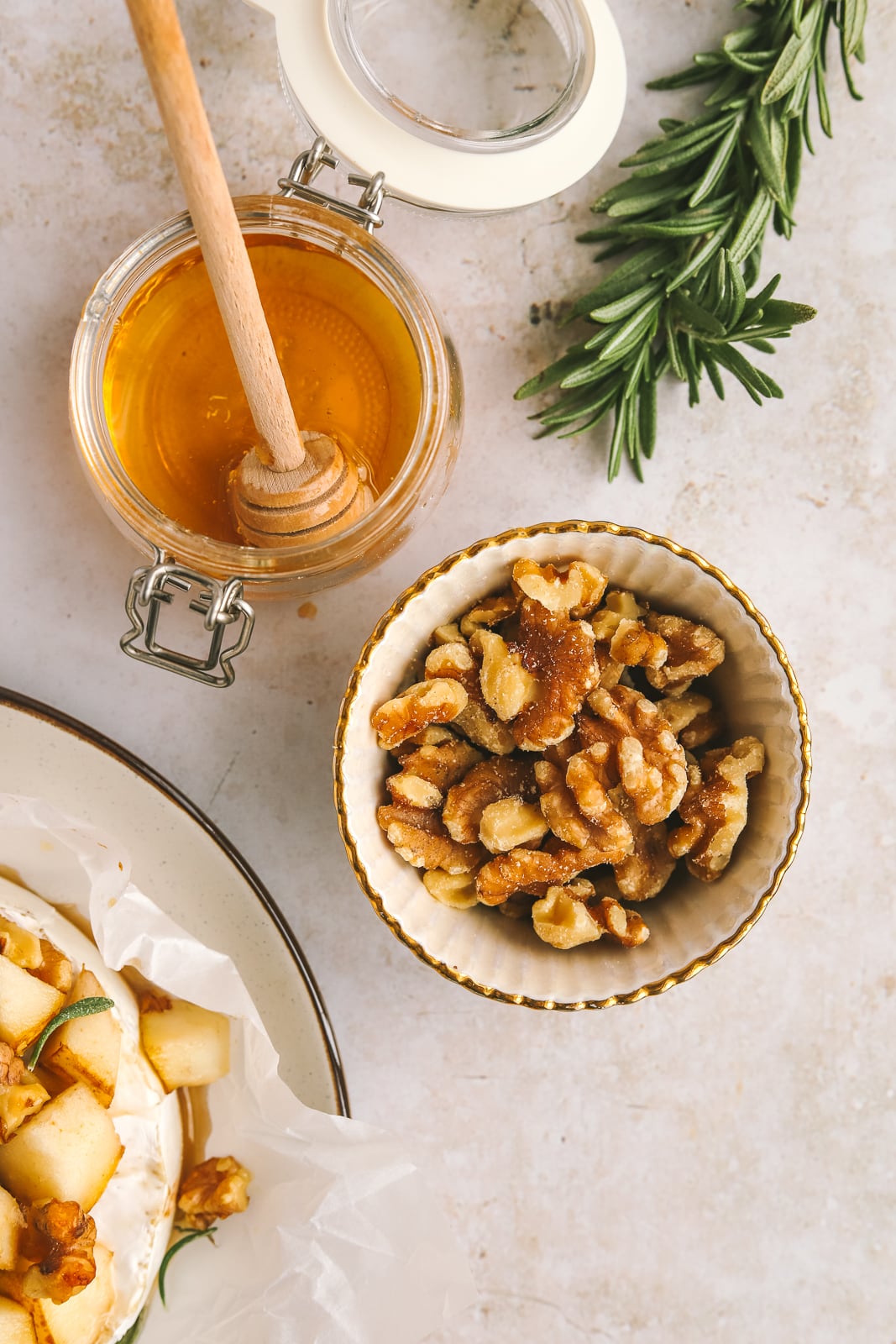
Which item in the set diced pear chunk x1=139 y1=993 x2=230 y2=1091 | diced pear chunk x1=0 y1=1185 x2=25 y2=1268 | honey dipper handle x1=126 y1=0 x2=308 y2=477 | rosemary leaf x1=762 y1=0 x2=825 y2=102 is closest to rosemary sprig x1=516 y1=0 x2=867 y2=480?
rosemary leaf x1=762 y1=0 x2=825 y2=102

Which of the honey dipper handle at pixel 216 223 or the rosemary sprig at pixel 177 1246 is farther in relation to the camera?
the rosemary sprig at pixel 177 1246

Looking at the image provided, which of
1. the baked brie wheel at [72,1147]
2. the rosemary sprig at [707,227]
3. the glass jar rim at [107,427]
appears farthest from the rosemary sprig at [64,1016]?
the rosemary sprig at [707,227]

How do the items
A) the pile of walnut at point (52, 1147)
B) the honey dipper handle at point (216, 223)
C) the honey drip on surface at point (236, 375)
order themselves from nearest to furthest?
1. the honey dipper handle at point (216, 223)
2. the pile of walnut at point (52, 1147)
3. the honey drip on surface at point (236, 375)

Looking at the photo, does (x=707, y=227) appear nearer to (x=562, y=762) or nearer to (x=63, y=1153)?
(x=562, y=762)

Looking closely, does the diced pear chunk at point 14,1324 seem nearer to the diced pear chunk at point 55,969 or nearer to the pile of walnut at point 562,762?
the diced pear chunk at point 55,969

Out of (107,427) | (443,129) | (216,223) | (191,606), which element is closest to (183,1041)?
(191,606)

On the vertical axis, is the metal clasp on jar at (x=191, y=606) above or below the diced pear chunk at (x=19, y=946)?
above

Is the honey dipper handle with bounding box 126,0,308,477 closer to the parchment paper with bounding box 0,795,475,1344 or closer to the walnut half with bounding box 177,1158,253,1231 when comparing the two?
the parchment paper with bounding box 0,795,475,1344
